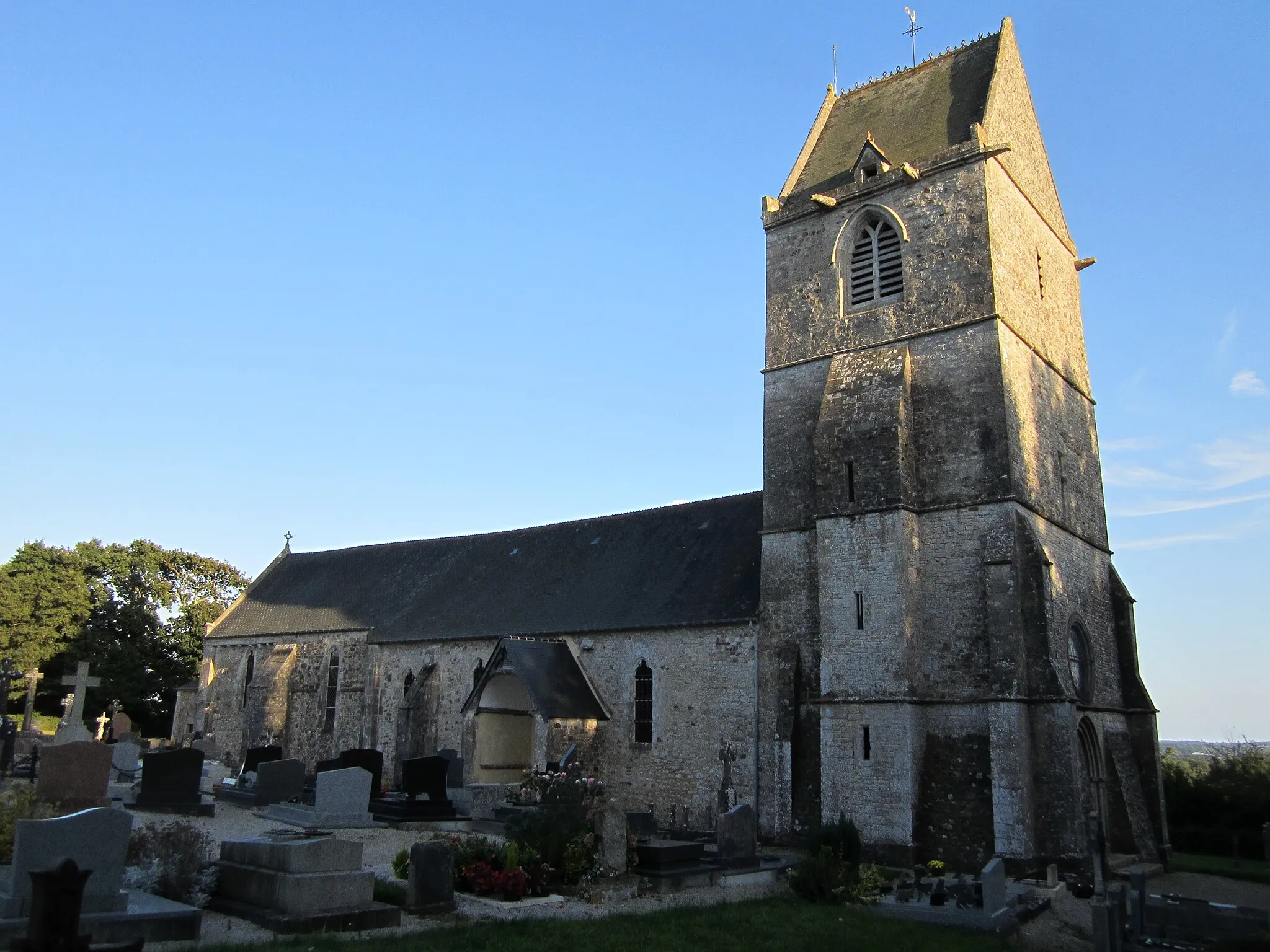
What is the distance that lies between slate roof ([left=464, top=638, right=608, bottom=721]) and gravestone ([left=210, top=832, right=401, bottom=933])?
11.7m

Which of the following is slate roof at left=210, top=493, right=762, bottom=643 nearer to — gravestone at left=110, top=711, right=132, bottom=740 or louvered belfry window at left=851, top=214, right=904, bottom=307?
gravestone at left=110, top=711, right=132, bottom=740

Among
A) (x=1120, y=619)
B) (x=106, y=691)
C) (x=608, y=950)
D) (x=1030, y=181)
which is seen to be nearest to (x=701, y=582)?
(x=1120, y=619)

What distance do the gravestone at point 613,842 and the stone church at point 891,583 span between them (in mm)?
6223

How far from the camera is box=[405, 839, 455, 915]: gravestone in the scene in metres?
10.8

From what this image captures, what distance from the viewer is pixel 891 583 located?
18.6 metres

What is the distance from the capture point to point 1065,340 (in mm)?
23031

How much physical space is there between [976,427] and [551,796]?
36.4 ft

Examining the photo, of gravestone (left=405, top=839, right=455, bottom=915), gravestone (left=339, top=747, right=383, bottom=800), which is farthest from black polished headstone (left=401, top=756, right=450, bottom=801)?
gravestone (left=405, top=839, right=455, bottom=915)

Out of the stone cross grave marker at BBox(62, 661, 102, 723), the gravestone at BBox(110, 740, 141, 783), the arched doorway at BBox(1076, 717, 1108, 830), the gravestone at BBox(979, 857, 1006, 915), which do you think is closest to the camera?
the gravestone at BBox(979, 857, 1006, 915)

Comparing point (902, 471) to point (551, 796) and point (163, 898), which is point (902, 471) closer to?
point (551, 796)

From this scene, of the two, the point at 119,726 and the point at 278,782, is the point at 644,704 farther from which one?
the point at 119,726

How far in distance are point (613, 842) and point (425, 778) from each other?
24.5 ft

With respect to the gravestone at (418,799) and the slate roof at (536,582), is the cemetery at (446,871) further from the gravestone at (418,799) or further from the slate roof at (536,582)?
the slate roof at (536,582)

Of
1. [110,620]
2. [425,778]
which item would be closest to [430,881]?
[425,778]
